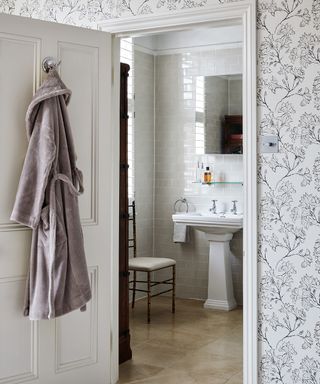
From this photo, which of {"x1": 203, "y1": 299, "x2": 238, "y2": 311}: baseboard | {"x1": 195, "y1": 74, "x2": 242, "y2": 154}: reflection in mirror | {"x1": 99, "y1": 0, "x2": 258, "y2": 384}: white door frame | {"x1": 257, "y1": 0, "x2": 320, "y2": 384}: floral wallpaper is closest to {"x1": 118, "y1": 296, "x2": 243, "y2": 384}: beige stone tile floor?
{"x1": 203, "y1": 299, "x2": 238, "y2": 311}: baseboard

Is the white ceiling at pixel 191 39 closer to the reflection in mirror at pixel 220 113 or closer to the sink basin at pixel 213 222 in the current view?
the reflection in mirror at pixel 220 113

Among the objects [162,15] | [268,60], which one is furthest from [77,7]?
[268,60]

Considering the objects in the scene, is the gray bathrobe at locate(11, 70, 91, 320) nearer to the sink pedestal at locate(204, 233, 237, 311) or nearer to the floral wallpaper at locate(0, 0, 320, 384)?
the floral wallpaper at locate(0, 0, 320, 384)

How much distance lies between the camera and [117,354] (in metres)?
3.73

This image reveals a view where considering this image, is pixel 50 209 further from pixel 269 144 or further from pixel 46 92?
pixel 269 144

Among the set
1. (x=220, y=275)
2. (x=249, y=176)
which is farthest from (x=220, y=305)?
(x=249, y=176)

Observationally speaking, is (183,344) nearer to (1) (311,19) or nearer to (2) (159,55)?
(1) (311,19)

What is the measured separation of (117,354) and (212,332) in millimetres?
1369

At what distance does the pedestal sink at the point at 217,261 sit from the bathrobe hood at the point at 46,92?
2755mm

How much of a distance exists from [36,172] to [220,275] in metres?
3.06

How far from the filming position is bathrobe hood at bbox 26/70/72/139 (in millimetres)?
3086

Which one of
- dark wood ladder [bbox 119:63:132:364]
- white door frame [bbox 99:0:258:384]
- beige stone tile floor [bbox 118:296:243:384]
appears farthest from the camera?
dark wood ladder [bbox 119:63:132:364]

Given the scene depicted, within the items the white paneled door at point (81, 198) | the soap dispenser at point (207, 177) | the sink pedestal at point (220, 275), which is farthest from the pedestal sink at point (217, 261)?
the white paneled door at point (81, 198)

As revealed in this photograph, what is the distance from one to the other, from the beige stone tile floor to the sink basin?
0.78 meters
